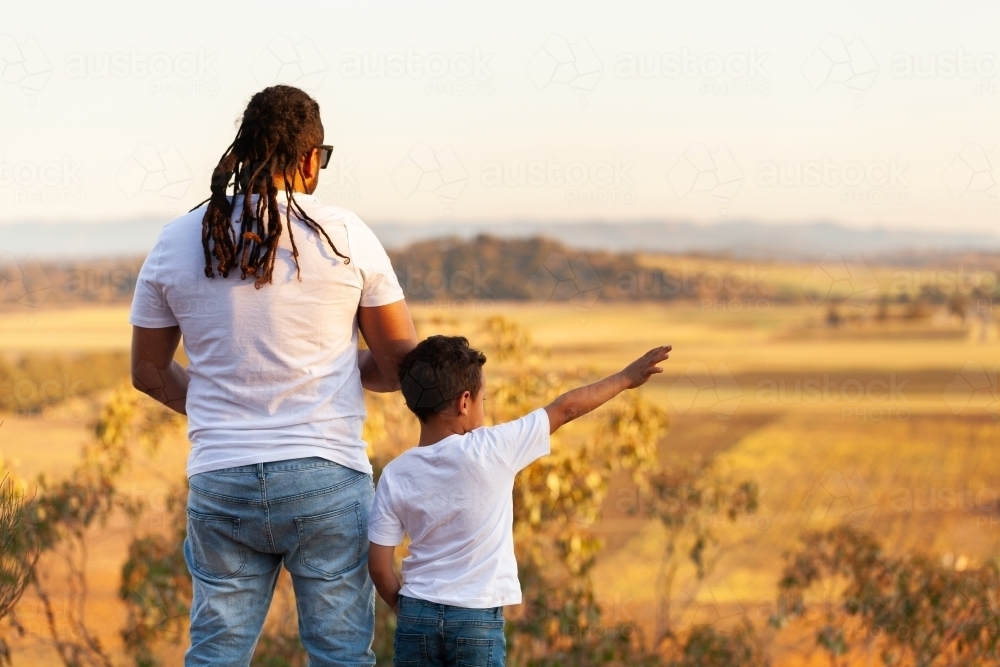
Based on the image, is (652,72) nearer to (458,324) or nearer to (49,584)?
(458,324)

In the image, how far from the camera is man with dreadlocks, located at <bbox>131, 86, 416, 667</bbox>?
165cm

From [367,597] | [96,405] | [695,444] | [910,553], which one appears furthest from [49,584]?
[695,444]

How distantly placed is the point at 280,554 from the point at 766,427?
511 inches

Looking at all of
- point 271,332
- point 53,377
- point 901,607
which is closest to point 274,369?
A: point 271,332

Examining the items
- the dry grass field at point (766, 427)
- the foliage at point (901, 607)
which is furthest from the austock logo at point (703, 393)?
the foliage at point (901, 607)

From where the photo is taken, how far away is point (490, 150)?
9.30m

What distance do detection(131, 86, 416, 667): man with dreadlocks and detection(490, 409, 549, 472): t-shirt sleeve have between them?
0.74 feet

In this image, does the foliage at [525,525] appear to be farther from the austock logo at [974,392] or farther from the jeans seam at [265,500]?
the austock logo at [974,392]

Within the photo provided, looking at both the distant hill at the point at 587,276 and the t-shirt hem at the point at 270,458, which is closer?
the t-shirt hem at the point at 270,458

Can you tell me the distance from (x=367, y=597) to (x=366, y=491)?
182mm

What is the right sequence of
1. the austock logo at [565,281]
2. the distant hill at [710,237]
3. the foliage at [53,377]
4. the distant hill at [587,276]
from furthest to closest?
the distant hill at [710,237] → the austock logo at [565,281] → the distant hill at [587,276] → the foliage at [53,377]

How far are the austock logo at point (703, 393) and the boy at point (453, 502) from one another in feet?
35.8

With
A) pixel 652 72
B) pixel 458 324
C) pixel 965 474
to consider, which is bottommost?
pixel 965 474

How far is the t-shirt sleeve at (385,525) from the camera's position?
1745 millimetres
